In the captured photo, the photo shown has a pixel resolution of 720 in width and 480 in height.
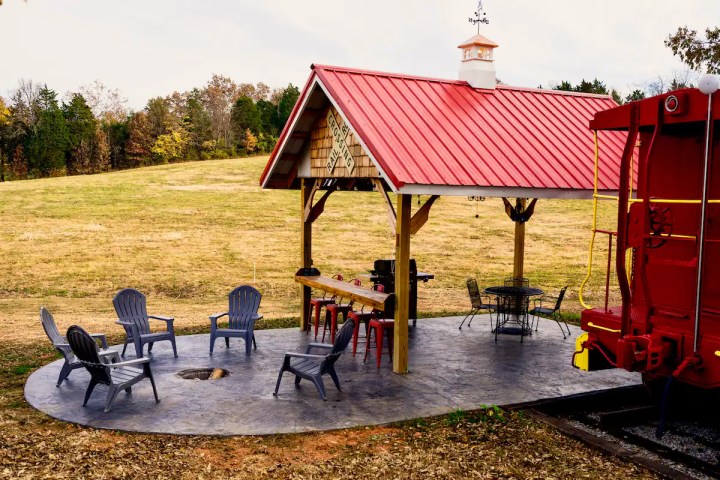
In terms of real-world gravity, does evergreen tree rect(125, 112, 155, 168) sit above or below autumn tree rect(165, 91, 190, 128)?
below

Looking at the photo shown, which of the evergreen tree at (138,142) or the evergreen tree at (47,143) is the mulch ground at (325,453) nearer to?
the evergreen tree at (47,143)

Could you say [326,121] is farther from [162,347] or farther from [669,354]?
[669,354]

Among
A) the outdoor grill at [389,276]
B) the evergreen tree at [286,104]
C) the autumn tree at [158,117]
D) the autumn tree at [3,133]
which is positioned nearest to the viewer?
the outdoor grill at [389,276]

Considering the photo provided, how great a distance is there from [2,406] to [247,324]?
372cm

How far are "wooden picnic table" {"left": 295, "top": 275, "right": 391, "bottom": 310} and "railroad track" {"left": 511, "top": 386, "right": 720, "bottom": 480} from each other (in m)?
2.64

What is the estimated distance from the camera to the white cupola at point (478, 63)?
1208cm

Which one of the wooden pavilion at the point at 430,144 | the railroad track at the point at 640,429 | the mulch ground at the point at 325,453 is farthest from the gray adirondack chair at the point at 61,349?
the railroad track at the point at 640,429

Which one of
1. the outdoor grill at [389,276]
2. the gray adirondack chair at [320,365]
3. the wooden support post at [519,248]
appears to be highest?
the wooden support post at [519,248]

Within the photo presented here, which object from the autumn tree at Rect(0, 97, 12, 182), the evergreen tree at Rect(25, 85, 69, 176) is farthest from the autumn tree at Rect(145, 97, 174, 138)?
the autumn tree at Rect(0, 97, 12, 182)

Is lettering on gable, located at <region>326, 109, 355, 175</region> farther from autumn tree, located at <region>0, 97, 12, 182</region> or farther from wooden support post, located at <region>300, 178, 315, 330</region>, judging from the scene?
autumn tree, located at <region>0, 97, 12, 182</region>

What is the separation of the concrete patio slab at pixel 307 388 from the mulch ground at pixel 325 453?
0.27 metres

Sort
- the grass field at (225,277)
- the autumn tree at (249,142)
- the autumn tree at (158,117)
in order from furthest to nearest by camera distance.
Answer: the autumn tree at (249,142) < the autumn tree at (158,117) < the grass field at (225,277)

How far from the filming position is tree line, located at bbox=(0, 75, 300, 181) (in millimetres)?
47500

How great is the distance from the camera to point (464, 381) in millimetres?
9258
